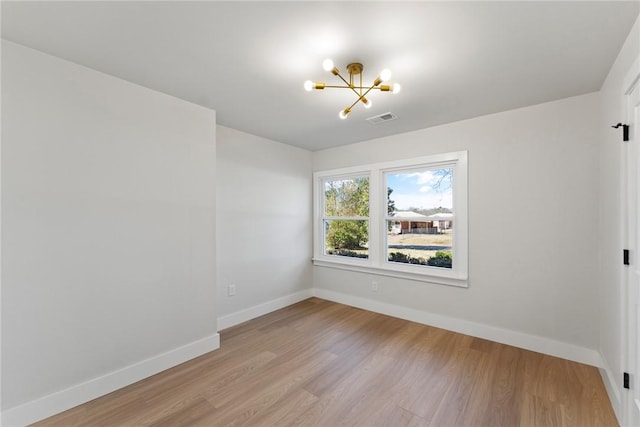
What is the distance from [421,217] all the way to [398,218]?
0.31m

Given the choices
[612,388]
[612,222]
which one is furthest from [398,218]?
[612,388]

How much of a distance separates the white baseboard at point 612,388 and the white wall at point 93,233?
3181mm

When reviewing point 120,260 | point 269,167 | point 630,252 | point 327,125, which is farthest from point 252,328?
point 630,252

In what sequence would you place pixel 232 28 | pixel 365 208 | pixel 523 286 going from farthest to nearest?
pixel 365 208
pixel 523 286
pixel 232 28

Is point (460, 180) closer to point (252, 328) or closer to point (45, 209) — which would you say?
point (252, 328)

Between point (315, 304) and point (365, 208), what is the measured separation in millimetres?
1635

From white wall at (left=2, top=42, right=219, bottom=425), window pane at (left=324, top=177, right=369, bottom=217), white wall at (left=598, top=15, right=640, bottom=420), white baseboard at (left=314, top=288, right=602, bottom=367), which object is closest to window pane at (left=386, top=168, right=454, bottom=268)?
window pane at (left=324, top=177, right=369, bottom=217)

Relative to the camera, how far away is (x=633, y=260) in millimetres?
1637

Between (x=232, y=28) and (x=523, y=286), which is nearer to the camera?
(x=232, y=28)

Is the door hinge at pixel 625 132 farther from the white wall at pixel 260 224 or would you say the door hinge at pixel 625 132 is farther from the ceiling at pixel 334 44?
the white wall at pixel 260 224

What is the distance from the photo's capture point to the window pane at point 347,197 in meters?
4.18

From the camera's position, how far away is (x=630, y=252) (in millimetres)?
1675

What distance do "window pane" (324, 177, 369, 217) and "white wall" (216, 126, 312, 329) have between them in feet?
1.10

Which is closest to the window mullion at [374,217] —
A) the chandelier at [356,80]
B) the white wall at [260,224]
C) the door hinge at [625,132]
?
the white wall at [260,224]
